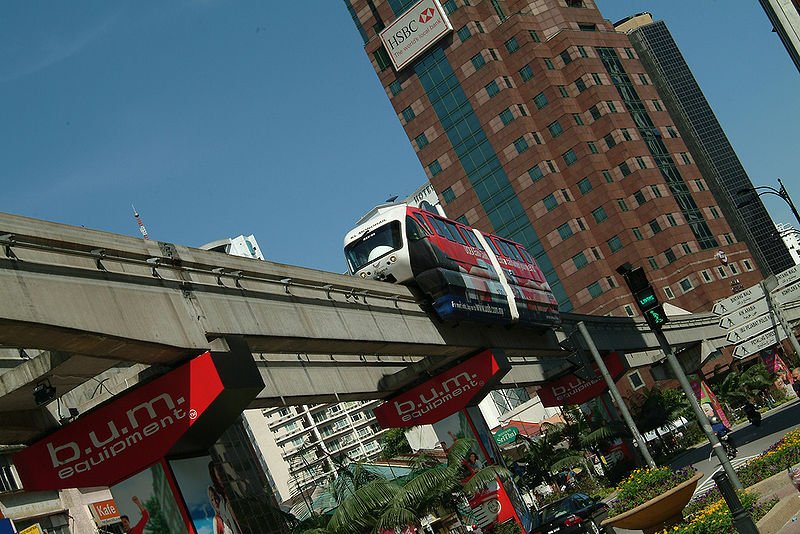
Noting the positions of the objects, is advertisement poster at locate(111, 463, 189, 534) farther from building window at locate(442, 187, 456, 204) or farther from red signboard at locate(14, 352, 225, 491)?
building window at locate(442, 187, 456, 204)

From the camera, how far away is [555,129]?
104m

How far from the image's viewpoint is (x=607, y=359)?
55625 mm

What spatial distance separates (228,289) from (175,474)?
3.77m

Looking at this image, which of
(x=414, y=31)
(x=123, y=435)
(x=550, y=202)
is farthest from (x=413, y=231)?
(x=414, y=31)

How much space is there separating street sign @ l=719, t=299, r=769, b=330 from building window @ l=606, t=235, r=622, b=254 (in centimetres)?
6761

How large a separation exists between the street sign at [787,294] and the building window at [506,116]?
73758 mm

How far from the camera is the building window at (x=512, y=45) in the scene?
107019 mm

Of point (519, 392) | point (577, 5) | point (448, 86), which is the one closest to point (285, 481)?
point (519, 392)

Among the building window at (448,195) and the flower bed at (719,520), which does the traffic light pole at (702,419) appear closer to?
the flower bed at (719,520)

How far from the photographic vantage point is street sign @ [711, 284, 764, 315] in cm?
3225

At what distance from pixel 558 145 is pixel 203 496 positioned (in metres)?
89.9

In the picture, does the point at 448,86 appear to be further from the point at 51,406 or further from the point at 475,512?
the point at 51,406

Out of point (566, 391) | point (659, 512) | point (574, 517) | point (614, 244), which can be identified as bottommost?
point (574, 517)

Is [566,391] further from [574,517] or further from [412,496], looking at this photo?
[412,496]
